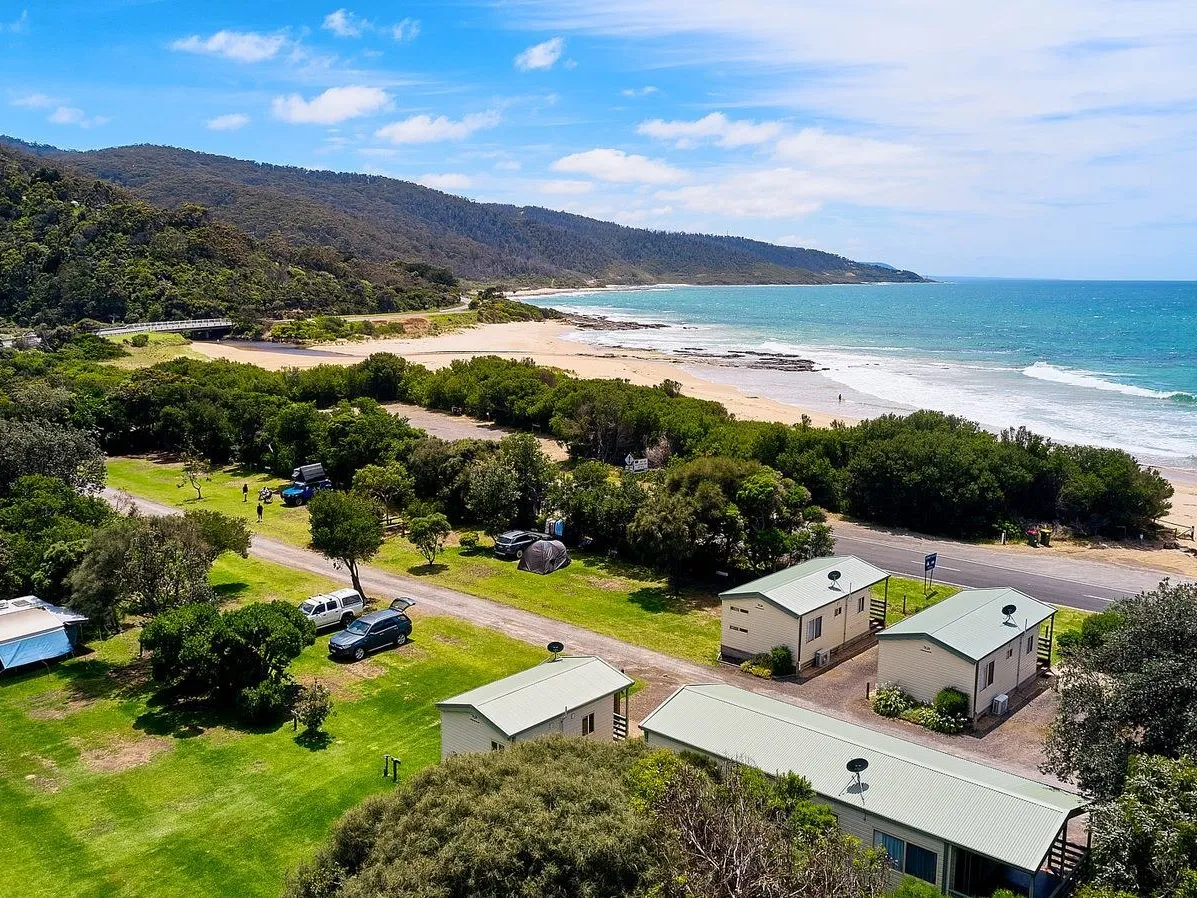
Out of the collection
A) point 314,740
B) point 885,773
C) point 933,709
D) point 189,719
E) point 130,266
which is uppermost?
point 130,266

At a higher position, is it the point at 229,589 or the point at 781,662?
the point at 781,662

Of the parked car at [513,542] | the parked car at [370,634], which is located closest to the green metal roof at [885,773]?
the parked car at [370,634]

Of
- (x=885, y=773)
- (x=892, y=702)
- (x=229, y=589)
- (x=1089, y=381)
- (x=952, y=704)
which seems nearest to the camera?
(x=885, y=773)

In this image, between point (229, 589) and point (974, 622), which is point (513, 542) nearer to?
point (229, 589)

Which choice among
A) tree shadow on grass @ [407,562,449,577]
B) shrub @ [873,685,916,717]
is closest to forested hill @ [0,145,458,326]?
tree shadow on grass @ [407,562,449,577]

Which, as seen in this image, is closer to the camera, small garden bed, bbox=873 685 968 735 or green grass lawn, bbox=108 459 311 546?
small garden bed, bbox=873 685 968 735

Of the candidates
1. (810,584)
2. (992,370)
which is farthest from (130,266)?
(810,584)

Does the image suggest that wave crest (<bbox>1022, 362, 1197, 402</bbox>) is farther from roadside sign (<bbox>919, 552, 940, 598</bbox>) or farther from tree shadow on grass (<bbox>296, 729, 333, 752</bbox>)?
tree shadow on grass (<bbox>296, 729, 333, 752</bbox>)
